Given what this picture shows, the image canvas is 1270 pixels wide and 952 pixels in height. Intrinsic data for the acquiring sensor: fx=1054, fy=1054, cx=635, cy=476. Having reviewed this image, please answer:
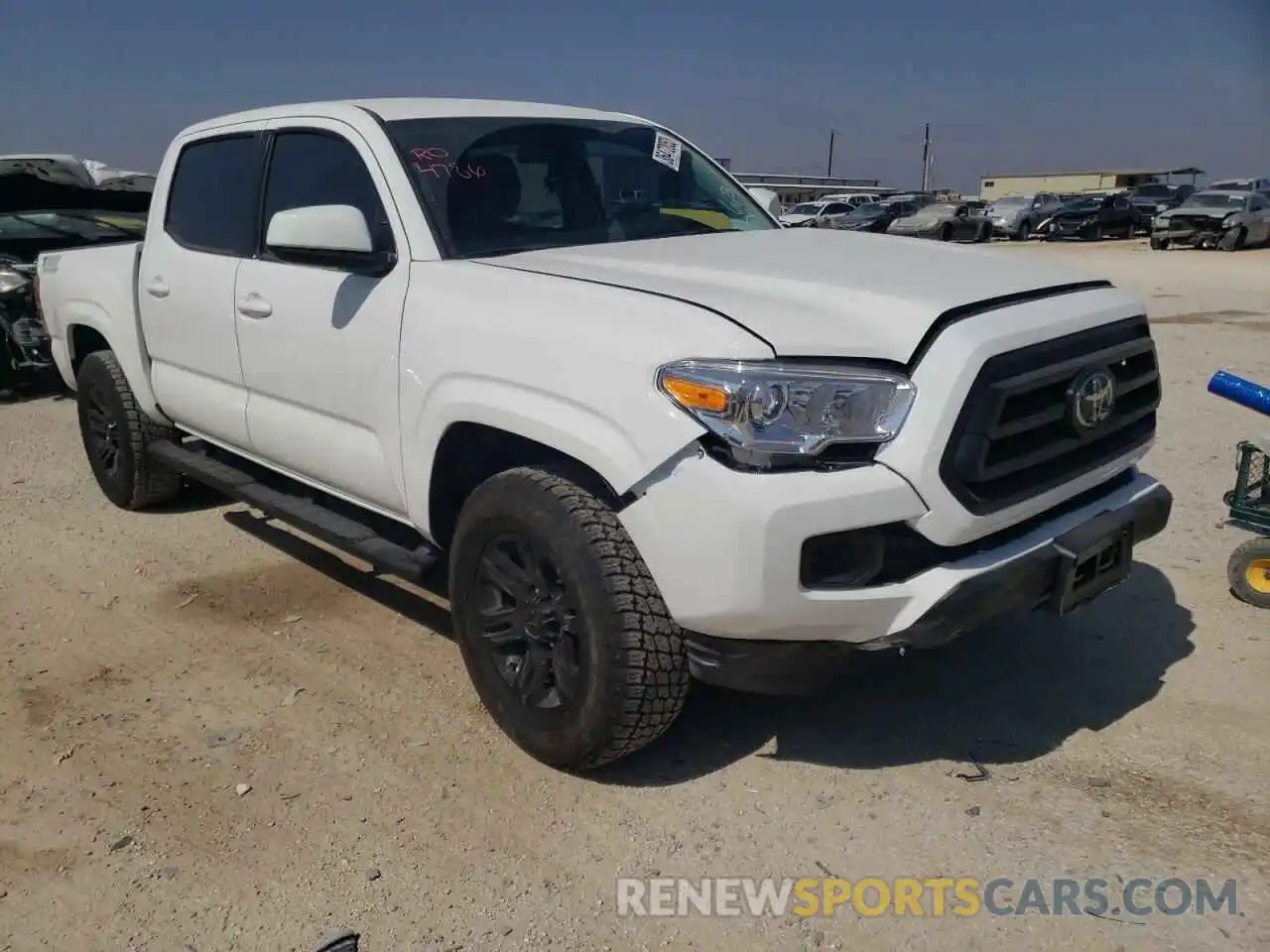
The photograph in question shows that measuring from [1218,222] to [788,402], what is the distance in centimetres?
2985

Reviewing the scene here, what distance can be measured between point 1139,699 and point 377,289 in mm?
2876

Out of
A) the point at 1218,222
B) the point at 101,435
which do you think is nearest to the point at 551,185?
the point at 101,435

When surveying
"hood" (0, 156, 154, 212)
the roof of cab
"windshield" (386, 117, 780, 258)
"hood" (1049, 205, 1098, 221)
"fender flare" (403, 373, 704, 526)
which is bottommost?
"hood" (1049, 205, 1098, 221)

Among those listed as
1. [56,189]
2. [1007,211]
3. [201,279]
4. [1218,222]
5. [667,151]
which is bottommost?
[1007,211]

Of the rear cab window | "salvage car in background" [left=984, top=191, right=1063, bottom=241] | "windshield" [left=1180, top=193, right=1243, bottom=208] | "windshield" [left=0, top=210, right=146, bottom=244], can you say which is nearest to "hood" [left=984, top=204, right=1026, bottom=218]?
"salvage car in background" [left=984, top=191, right=1063, bottom=241]

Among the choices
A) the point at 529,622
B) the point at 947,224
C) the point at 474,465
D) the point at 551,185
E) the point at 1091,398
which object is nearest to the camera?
the point at 1091,398

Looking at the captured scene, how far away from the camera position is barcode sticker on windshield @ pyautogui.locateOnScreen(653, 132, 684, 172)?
4.28 m

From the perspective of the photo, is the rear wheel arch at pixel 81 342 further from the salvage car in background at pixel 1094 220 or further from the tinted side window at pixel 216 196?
the salvage car in background at pixel 1094 220

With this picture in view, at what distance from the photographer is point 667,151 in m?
4.36

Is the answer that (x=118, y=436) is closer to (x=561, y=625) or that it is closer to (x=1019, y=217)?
(x=561, y=625)

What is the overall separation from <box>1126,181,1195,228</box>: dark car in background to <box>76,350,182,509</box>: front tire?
36003mm

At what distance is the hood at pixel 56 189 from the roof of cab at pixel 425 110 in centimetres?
719

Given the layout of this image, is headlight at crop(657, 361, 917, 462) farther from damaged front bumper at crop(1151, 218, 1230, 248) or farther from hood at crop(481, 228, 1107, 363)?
damaged front bumper at crop(1151, 218, 1230, 248)

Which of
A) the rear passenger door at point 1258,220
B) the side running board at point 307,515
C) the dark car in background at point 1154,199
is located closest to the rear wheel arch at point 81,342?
the side running board at point 307,515
